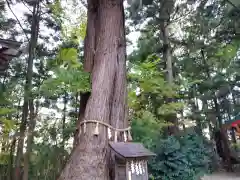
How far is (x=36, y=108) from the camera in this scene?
6684 millimetres

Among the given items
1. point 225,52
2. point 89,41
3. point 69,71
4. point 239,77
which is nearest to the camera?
point 69,71

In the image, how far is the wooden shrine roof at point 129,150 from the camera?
205 centimetres

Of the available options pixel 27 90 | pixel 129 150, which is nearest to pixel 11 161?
pixel 27 90

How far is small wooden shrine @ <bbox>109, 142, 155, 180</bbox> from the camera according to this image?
2.02m

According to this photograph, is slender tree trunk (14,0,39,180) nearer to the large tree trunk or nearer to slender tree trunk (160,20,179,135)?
the large tree trunk

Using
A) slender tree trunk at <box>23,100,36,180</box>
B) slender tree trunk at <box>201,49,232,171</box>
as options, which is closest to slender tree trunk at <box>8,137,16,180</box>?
slender tree trunk at <box>23,100,36,180</box>

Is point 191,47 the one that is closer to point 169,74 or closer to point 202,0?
point 169,74

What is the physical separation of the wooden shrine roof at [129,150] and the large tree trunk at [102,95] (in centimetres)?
19

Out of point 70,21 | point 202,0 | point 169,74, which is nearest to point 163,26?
point 169,74

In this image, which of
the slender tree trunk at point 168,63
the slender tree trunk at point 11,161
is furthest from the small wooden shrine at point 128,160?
the slender tree trunk at point 11,161

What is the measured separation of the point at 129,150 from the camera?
213 cm

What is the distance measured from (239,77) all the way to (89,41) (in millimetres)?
7301

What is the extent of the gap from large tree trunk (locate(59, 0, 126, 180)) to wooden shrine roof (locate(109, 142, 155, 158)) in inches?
7.5

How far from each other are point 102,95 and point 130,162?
3.18ft
